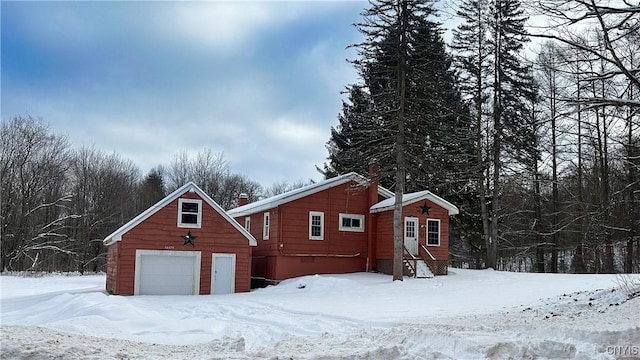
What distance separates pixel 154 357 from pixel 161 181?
1946 inches

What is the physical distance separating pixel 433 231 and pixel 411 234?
1196 millimetres

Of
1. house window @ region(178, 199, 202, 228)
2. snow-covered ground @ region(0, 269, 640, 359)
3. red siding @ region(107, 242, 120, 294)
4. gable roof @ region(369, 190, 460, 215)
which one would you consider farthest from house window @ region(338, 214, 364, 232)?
red siding @ region(107, 242, 120, 294)

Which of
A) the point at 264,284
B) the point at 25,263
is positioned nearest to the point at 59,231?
the point at 25,263

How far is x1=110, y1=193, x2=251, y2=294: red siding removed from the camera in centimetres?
2114

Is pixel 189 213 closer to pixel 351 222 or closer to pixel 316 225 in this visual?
pixel 316 225

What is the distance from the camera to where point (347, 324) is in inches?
482

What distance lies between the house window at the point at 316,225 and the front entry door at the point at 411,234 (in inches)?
154

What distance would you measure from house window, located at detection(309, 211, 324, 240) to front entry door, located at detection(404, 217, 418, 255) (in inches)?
154

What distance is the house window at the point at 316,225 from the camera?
2564 centimetres

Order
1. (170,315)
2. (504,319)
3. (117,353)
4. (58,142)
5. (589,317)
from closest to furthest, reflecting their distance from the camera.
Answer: (117,353) → (589,317) → (504,319) → (170,315) → (58,142)

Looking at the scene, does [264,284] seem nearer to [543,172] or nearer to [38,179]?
[543,172]

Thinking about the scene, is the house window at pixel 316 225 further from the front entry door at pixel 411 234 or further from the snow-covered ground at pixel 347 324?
the snow-covered ground at pixel 347 324

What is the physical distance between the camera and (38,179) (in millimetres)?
39688

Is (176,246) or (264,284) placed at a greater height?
(176,246)
